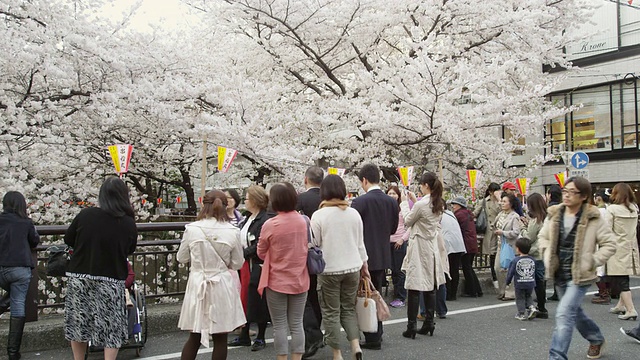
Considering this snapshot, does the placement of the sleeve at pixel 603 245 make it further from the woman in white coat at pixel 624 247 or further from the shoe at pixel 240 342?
the shoe at pixel 240 342

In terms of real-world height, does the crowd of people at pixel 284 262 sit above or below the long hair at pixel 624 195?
below

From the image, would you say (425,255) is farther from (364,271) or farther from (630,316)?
(630,316)

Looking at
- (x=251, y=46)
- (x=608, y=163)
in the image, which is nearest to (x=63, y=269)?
(x=251, y=46)

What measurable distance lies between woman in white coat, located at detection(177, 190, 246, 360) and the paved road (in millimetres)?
1016

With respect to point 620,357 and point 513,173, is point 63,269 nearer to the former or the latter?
point 620,357

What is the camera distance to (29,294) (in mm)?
5574

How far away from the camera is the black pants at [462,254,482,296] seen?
8.45 m

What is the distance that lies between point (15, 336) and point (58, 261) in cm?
111

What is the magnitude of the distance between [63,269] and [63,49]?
648 cm

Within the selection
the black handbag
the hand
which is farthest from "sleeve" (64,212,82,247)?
the hand

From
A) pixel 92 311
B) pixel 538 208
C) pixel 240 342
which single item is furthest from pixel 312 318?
pixel 538 208

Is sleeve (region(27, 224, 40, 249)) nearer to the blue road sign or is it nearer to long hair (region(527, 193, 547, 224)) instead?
long hair (region(527, 193, 547, 224))

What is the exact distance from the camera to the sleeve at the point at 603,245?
14.0 feet

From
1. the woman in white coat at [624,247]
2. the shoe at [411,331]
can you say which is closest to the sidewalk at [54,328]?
the shoe at [411,331]
